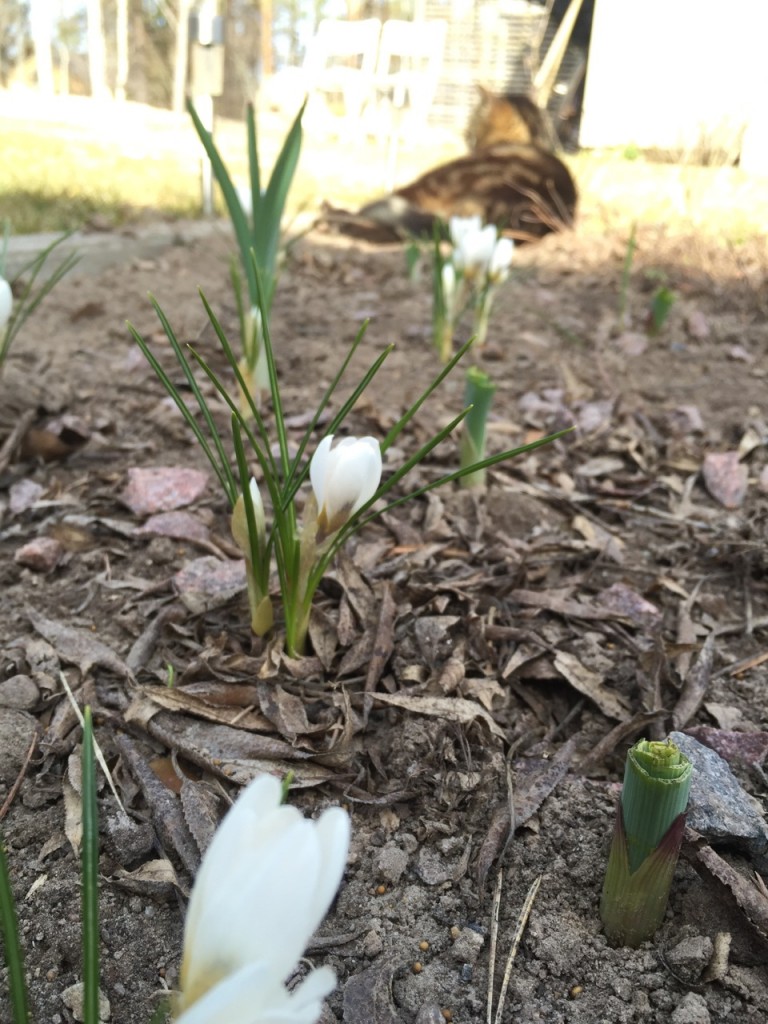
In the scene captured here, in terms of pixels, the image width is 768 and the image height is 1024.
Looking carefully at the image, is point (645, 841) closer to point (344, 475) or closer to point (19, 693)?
point (344, 475)

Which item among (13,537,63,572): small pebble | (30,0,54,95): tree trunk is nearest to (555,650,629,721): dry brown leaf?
(13,537,63,572): small pebble

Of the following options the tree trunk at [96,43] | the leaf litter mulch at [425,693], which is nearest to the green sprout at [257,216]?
the leaf litter mulch at [425,693]

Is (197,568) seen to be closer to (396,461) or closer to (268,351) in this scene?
(268,351)

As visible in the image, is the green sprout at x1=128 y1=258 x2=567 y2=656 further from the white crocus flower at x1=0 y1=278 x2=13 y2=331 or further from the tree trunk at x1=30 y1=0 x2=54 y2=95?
the tree trunk at x1=30 y1=0 x2=54 y2=95

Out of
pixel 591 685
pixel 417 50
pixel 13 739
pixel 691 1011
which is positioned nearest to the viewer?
pixel 691 1011

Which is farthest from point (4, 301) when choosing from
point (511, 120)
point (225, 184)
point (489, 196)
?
point (511, 120)

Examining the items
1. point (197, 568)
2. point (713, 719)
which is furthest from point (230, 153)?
point (713, 719)

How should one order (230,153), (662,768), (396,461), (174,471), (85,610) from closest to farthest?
Answer: 1. (662,768)
2. (85,610)
3. (174,471)
4. (396,461)
5. (230,153)
